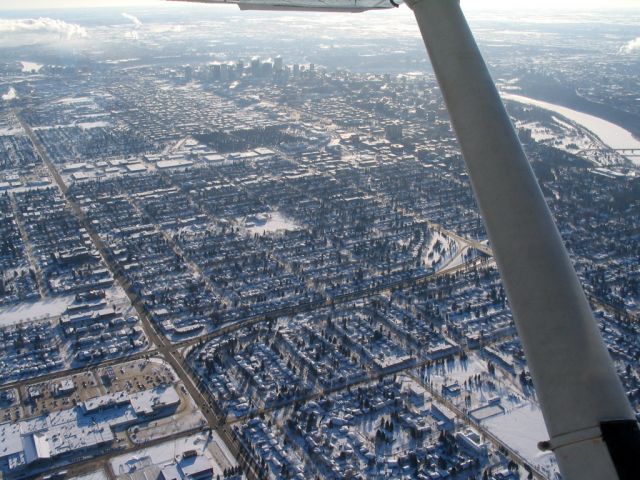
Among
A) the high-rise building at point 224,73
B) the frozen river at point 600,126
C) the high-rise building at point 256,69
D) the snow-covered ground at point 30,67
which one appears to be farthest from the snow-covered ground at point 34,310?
the snow-covered ground at point 30,67


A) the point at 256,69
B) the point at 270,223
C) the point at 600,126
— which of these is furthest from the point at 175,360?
the point at 256,69

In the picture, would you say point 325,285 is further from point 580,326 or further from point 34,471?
point 580,326

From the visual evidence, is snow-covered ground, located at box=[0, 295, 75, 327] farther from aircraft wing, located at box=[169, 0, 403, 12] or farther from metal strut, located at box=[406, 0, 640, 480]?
metal strut, located at box=[406, 0, 640, 480]

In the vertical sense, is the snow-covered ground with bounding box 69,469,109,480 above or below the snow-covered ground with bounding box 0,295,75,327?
above

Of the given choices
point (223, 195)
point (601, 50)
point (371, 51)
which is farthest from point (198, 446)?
point (601, 50)

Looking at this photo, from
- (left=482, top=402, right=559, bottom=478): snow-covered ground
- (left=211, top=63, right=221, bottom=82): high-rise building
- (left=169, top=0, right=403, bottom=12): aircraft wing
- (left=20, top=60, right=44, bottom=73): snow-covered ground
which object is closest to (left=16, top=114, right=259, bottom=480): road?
(left=482, top=402, right=559, bottom=478): snow-covered ground

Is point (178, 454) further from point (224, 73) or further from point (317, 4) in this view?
point (224, 73)
